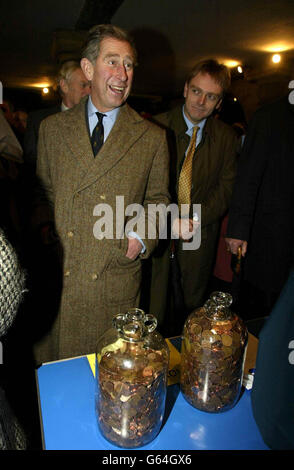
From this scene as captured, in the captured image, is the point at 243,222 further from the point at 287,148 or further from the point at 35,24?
the point at 35,24

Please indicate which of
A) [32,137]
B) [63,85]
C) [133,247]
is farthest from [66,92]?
[133,247]

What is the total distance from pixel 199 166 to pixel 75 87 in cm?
117

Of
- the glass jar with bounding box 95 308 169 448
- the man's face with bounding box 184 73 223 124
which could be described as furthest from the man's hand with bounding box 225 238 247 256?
the glass jar with bounding box 95 308 169 448

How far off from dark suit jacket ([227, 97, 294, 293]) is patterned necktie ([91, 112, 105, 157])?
31.6 inches

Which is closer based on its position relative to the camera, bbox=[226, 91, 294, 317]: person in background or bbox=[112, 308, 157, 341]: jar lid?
bbox=[112, 308, 157, 341]: jar lid

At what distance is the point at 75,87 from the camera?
2459mm

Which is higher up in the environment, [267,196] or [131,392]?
[267,196]

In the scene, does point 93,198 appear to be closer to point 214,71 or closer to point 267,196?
point 267,196

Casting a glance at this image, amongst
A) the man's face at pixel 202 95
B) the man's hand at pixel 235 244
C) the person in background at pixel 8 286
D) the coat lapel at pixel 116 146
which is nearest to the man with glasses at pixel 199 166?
the man's face at pixel 202 95

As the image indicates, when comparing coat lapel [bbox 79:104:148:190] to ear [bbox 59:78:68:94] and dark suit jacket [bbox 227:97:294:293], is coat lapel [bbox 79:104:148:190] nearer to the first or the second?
dark suit jacket [bbox 227:97:294:293]

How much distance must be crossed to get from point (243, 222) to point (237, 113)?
2.17 metres

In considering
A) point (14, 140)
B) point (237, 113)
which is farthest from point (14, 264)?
point (237, 113)

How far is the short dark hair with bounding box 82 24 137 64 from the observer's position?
142 centimetres

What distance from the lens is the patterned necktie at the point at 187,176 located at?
198 cm
